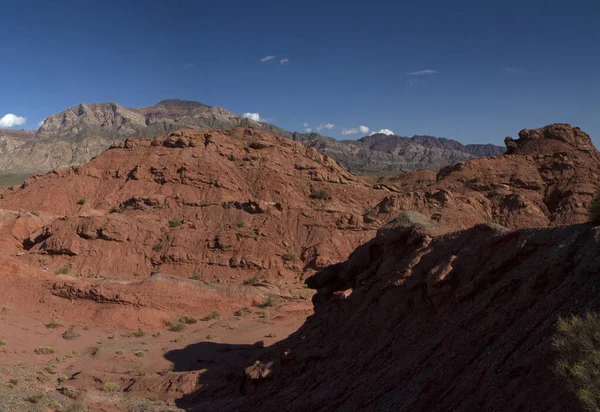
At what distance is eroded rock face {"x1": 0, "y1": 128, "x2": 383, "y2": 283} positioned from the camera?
87.8ft

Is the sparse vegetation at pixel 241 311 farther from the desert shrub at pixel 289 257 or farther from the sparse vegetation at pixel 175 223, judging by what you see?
the sparse vegetation at pixel 175 223

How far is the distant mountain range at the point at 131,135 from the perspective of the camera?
132 meters

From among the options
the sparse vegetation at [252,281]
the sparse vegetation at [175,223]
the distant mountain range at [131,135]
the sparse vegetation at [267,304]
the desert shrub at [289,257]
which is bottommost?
the sparse vegetation at [267,304]

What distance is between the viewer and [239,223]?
28922mm

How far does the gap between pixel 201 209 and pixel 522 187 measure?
65.3 ft

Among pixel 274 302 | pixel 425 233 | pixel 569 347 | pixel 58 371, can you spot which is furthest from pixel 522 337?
pixel 274 302

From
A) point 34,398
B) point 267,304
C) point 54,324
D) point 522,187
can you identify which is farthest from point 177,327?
point 522,187

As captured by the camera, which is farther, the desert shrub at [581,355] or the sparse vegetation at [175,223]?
the sparse vegetation at [175,223]

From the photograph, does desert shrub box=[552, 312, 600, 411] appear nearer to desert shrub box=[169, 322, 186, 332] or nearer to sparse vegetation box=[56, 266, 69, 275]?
desert shrub box=[169, 322, 186, 332]

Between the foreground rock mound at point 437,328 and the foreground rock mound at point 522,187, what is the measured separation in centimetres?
1453

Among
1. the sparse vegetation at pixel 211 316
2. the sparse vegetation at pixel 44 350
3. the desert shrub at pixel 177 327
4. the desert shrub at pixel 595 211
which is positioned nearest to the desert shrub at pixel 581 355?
the desert shrub at pixel 595 211

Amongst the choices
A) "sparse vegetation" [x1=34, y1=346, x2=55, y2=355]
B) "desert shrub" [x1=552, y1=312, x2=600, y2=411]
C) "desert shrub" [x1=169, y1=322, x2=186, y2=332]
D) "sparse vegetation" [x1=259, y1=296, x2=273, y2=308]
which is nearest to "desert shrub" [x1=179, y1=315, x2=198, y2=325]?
"desert shrub" [x1=169, y1=322, x2=186, y2=332]

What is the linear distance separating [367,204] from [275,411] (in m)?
24.3

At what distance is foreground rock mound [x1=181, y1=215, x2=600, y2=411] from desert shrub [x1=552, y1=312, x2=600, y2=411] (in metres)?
0.19
